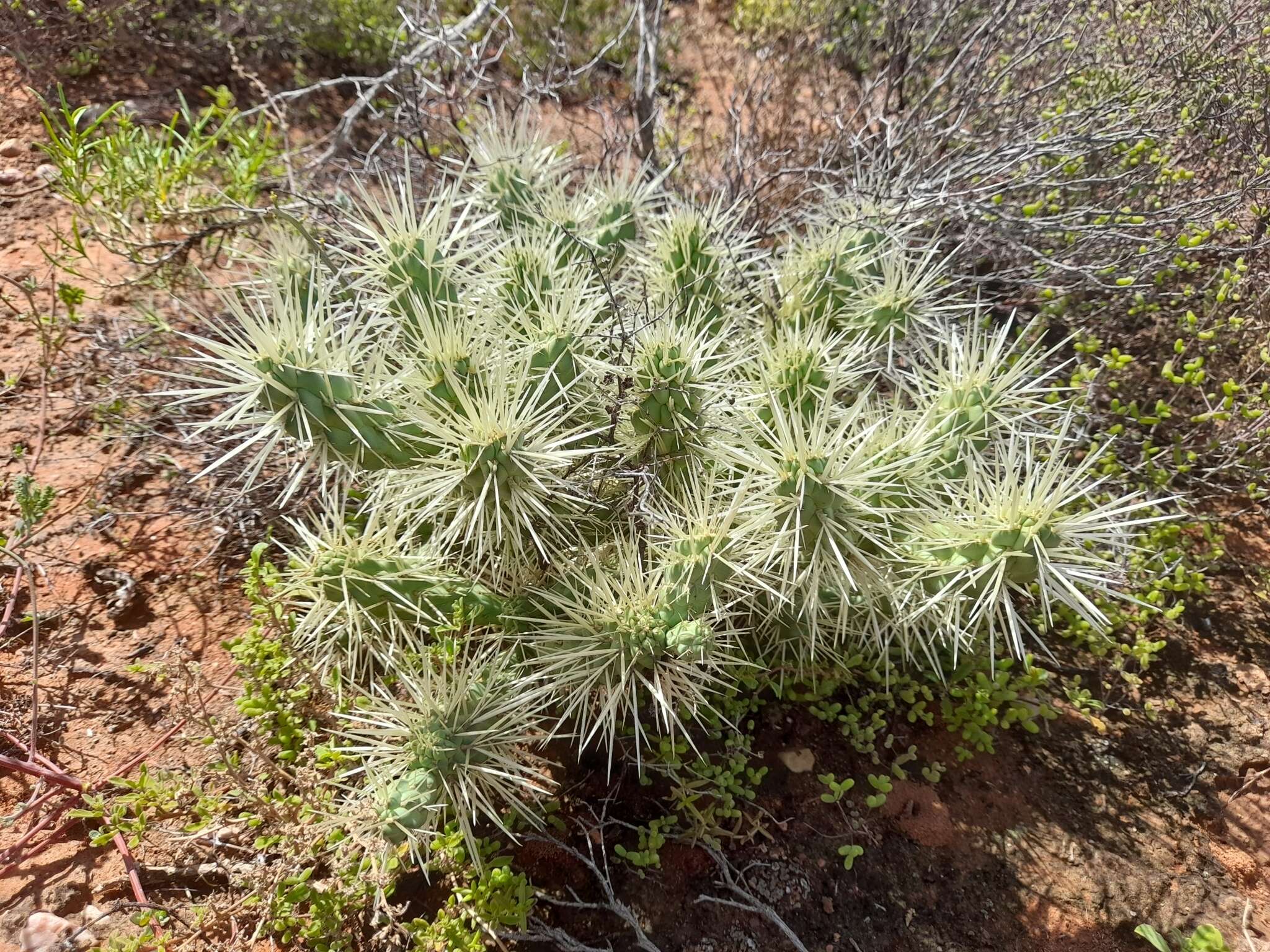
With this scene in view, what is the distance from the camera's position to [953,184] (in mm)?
2975

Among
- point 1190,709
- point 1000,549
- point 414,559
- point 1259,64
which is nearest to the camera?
point 1000,549

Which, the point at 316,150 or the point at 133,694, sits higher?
the point at 316,150

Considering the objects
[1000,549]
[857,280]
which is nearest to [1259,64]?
[857,280]

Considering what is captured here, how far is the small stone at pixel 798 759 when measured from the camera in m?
2.21

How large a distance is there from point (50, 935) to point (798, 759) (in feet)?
6.05

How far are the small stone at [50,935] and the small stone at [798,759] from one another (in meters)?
1.73

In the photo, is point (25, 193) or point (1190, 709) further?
point (25, 193)

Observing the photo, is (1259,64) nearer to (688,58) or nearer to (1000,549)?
(1000,549)

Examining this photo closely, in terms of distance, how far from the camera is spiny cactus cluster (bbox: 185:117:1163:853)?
1.68 metres

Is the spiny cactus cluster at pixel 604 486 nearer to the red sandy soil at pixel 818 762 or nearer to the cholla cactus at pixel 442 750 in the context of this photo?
the cholla cactus at pixel 442 750

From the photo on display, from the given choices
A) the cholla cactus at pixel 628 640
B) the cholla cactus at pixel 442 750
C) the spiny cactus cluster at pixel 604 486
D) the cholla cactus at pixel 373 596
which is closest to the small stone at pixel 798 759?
the spiny cactus cluster at pixel 604 486

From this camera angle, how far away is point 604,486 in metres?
2.13

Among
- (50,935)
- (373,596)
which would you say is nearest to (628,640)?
(373,596)

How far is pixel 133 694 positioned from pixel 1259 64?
164 inches
